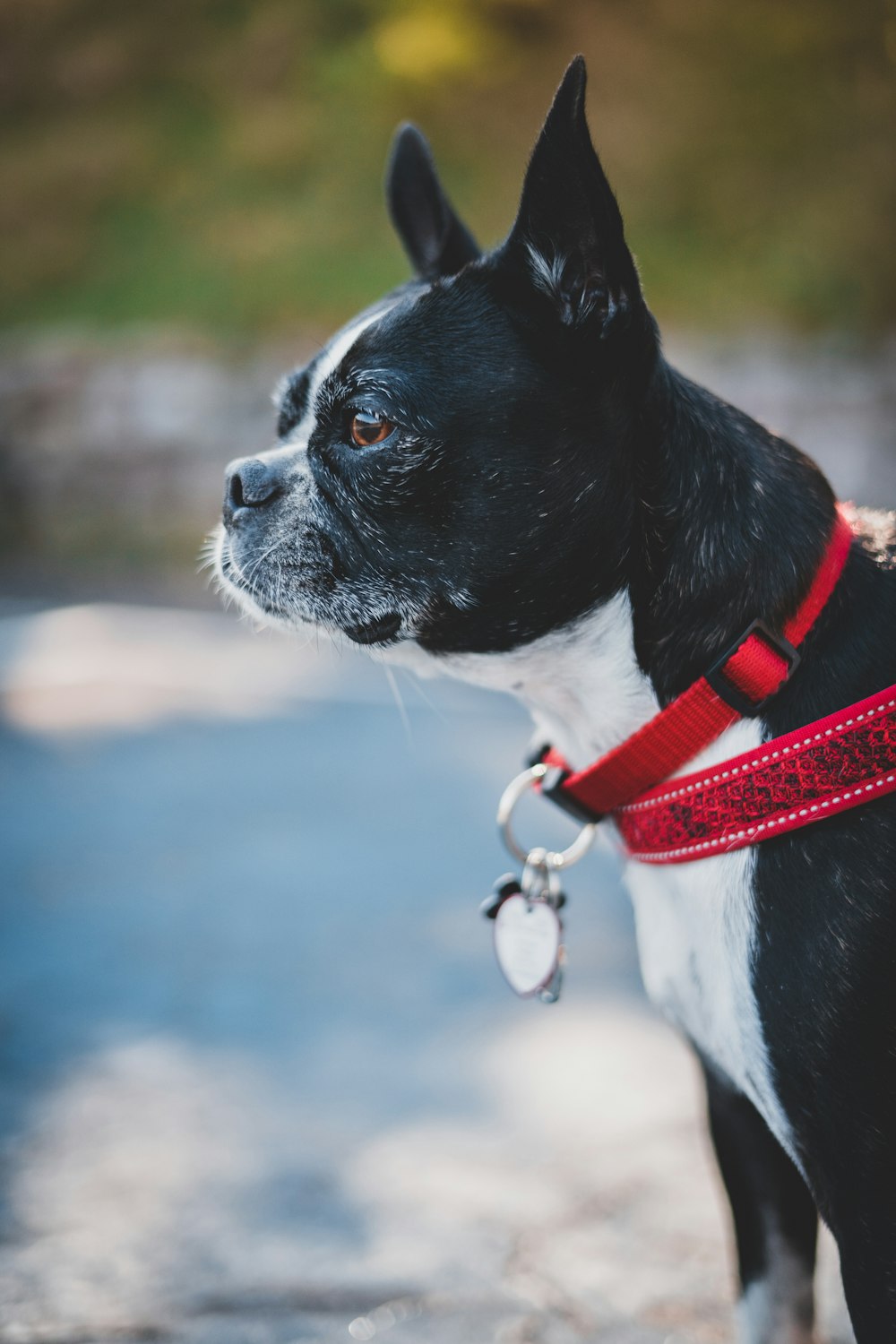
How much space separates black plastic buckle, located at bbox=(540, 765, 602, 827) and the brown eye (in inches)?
21.8

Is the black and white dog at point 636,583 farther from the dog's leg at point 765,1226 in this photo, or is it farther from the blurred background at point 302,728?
the blurred background at point 302,728

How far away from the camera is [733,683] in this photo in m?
1.47

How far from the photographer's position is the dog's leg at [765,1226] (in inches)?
68.1

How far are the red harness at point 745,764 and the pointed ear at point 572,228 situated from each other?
1.45ft

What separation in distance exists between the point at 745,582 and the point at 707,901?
0.41 metres

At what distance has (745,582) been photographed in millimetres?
1507

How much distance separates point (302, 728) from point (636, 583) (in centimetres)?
313

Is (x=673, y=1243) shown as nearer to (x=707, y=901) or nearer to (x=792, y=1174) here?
(x=792, y=1174)

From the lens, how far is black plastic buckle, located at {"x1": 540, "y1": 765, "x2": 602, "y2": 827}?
1687mm

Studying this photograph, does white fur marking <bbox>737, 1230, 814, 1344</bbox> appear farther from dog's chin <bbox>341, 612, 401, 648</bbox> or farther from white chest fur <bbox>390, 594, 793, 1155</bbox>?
dog's chin <bbox>341, 612, 401, 648</bbox>

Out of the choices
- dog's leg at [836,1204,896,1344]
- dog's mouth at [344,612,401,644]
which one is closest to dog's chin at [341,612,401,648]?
dog's mouth at [344,612,401,644]

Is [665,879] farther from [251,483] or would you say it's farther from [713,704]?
[251,483]

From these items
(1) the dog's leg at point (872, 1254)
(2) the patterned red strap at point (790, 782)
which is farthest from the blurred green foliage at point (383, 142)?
(1) the dog's leg at point (872, 1254)

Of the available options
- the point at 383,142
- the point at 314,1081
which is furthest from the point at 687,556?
the point at 383,142
